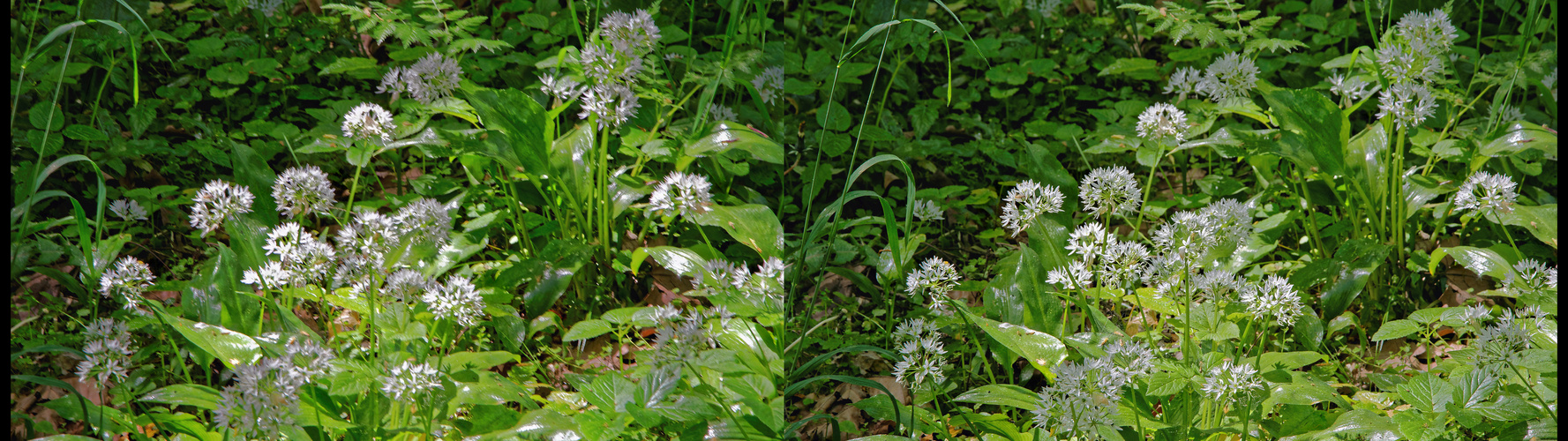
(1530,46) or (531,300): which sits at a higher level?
(1530,46)

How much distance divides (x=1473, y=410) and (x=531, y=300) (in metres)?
1.30

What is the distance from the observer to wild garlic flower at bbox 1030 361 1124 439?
118cm

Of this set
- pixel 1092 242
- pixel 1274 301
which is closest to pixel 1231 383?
pixel 1274 301

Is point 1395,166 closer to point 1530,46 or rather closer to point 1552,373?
point 1552,373

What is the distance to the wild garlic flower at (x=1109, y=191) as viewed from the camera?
1356 millimetres

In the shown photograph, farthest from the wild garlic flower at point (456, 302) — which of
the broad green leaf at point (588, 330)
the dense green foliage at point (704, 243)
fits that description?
the broad green leaf at point (588, 330)

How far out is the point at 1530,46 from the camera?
5.58 ft

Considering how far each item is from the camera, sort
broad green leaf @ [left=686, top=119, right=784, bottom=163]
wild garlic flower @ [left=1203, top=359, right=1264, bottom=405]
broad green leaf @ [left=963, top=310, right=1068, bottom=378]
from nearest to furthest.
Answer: wild garlic flower @ [left=1203, top=359, right=1264, bottom=405] → broad green leaf @ [left=963, top=310, right=1068, bottom=378] → broad green leaf @ [left=686, top=119, right=784, bottom=163]

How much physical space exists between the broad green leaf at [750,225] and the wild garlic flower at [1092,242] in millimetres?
435

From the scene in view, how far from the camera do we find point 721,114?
145 centimetres

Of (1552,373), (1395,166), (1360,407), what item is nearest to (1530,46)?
(1395,166)

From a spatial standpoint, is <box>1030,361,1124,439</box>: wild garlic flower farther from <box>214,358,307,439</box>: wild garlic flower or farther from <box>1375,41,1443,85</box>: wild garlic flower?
<box>214,358,307,439</box>: wild garlic flower

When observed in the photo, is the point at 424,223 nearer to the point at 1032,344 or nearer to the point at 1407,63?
the point at 1032,344

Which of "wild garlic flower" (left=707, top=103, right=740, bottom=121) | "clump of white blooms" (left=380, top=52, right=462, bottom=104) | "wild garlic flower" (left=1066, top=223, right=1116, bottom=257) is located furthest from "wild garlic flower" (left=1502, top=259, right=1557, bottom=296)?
"clump of white blooms" (left=380, top=52, right=462, bottom=104)
